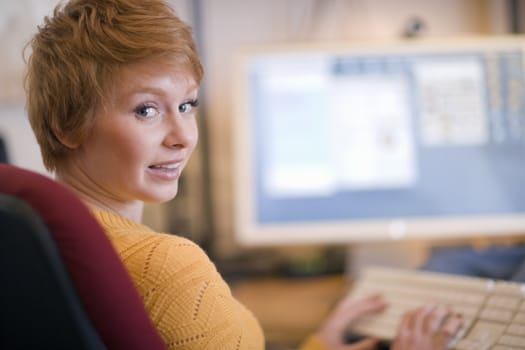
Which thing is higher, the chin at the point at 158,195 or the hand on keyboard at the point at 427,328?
the chin at the point at 158,195

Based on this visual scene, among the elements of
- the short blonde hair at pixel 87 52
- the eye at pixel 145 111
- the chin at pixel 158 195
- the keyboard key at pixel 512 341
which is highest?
the short blonde hair at pixel 87 52

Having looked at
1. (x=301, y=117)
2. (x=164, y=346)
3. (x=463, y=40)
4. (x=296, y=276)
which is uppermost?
(x=463, y=40)

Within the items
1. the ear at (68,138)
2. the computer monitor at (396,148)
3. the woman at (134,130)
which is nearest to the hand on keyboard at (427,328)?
the woman at (134,130)

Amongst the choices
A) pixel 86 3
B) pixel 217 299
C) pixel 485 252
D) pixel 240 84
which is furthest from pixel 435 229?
pixel 86 3

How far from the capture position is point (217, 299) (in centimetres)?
57

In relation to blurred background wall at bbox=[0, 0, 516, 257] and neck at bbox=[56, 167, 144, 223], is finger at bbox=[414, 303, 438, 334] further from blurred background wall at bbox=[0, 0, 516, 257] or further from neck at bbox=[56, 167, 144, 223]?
blurred background wall at bbox=[0, 0, 516, 257]

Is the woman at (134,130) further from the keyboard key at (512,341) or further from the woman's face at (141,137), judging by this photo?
the keyboard key at (512,341)

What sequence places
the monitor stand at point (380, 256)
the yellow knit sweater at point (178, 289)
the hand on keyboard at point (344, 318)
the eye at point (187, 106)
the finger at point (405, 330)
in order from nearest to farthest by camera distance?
the yellow knit sweater at point (178, 289) → the eye at point (187, 106) → the finger at point (405, 330) → the hand on keyboard at point (344, 318) → the monitor stand at point (380, 256)

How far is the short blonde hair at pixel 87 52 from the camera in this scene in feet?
1.88

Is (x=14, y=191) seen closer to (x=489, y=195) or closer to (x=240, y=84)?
(x=240, y=84)

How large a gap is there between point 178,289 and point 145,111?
0.19 m

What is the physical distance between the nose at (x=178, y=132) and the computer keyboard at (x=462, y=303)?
431 mm

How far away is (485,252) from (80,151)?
827mm

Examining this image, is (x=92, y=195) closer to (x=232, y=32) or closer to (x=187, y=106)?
(x=187, y=106)
